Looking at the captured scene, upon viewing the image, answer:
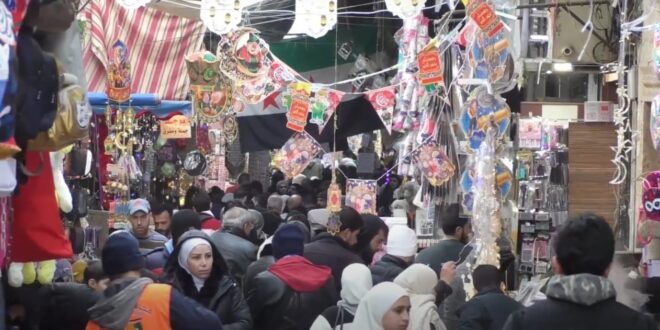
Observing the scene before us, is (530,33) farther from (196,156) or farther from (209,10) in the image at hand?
(196,156)

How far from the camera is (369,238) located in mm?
9461

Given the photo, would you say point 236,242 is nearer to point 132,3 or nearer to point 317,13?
point 132,3

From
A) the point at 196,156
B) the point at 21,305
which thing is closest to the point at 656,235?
the point at 21,305

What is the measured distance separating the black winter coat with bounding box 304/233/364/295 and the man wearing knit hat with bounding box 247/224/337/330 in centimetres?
72

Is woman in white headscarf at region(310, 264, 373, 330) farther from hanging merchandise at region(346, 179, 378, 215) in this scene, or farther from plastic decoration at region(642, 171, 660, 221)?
hanging merchandise at region(346, 179, 378, 215)

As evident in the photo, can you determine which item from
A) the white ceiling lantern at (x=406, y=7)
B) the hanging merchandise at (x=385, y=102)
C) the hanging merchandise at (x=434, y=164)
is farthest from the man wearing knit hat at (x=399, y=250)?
the hanging merchandise at (x=385, y=102)

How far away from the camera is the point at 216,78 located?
13.5m

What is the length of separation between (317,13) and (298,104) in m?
2.56

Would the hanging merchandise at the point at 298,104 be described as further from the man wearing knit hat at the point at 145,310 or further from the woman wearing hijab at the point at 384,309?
the man wearing knit hat at the point at 145,310

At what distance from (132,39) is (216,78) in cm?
165

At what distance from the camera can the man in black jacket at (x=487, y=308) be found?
6980 millimetres

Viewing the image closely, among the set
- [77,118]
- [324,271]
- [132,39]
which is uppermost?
[132,39]

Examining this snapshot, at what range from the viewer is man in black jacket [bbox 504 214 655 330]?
4.55 metres

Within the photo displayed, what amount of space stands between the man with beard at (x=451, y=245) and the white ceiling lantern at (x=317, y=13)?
8.35 ft
